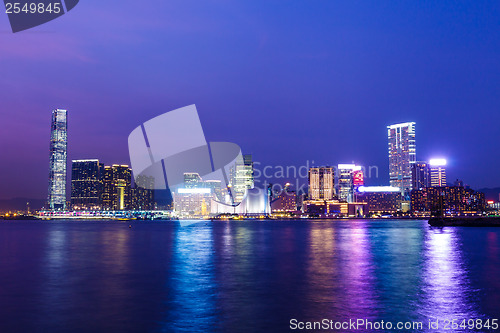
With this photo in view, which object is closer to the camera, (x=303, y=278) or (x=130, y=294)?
(x=130, y=294)

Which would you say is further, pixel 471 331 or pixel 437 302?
pixel 437 302

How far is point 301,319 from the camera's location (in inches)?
797

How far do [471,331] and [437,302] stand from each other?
592 centimetres

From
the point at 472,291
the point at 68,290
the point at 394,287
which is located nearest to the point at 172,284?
the point at 68,290

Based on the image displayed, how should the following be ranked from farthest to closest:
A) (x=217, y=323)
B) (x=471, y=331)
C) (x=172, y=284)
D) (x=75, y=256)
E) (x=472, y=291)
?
1. (x=75, y=256)
2. (x=172, y=284)
3. (x=472, y=291)
4. (x=217, y=323)
5. (x=471, y=331)

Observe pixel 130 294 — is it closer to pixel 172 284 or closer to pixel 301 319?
pixel 172 284

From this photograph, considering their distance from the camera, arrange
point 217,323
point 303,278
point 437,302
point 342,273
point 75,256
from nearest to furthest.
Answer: point 217,323 → point 437,302 → point 303,278 → point 342,273 → point 75,256

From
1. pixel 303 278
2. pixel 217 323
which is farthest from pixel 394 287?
pixel 217 323

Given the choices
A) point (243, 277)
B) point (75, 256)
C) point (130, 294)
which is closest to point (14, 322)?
point (130, 294)

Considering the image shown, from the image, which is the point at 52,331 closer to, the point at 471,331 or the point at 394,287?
the point at 471,331

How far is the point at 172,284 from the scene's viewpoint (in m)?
30.8

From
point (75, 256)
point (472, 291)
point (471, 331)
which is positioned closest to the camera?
point (471, 331)

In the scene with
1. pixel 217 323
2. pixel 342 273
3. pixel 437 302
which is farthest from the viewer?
pixel 342 273

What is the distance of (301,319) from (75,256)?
37.8 meters
